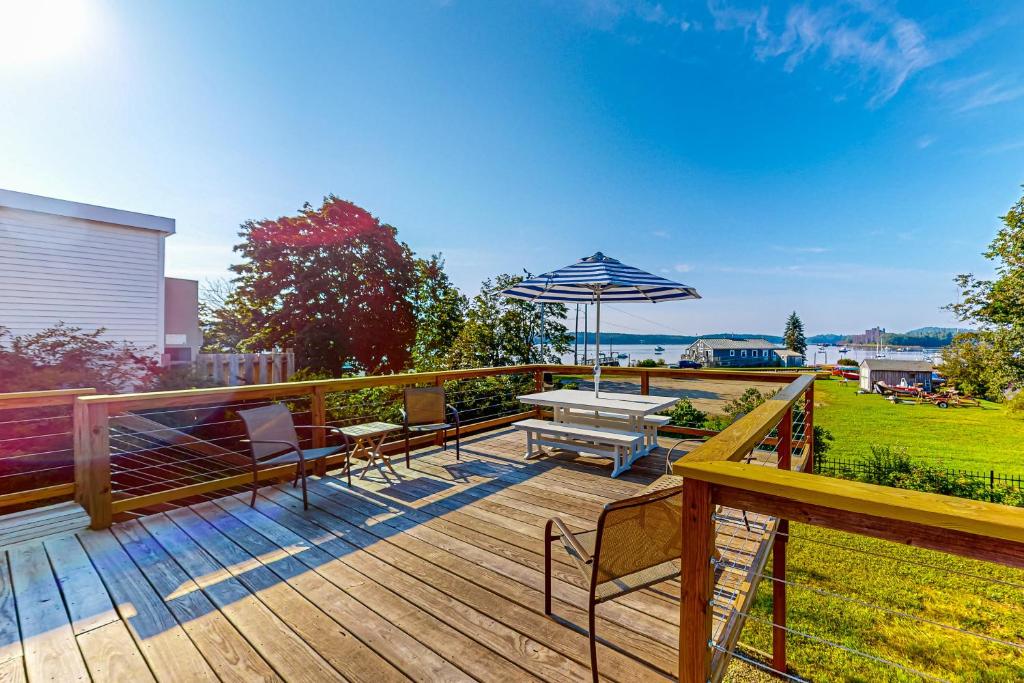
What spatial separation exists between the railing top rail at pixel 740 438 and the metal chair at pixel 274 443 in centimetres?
308

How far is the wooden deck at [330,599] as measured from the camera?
6.14 ft

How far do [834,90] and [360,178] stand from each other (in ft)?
37.9

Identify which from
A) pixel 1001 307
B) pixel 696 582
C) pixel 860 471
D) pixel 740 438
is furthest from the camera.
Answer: pixel 1001 307

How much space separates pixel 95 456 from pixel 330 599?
2.29 metres

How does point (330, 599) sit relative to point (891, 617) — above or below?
above

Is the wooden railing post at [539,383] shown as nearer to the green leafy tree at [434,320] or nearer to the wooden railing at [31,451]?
the wooden railing at [31,451]

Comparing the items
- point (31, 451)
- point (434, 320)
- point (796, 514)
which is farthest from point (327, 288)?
point (796, 514)

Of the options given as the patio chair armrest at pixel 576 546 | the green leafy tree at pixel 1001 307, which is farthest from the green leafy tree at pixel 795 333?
the patio chair armrest at pixel 576 546

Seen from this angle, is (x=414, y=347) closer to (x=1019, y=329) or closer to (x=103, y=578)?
(x=103, y=578)

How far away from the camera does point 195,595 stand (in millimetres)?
2359

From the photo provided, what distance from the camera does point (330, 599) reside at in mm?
2320

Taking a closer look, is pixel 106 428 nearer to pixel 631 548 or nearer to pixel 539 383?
pixel 631 548

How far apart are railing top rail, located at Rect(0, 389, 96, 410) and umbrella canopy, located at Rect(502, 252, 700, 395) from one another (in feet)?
13.1

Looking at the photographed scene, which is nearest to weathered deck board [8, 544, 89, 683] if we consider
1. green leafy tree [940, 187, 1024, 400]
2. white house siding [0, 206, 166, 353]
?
white house siding [0, 206, 166, 353]
